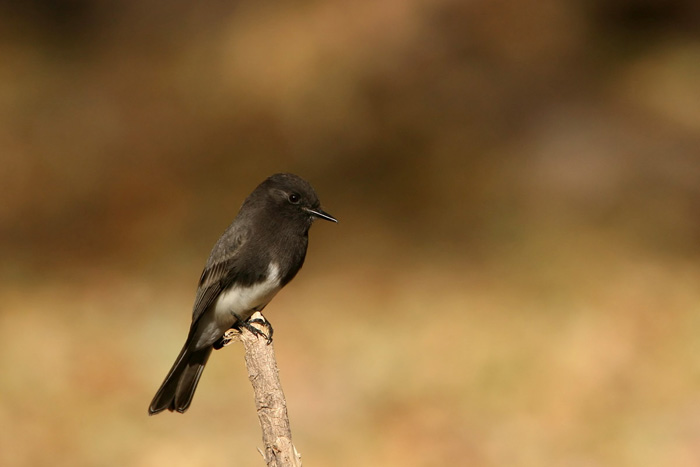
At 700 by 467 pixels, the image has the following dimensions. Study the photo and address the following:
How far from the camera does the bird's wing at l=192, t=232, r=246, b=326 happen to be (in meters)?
5.24

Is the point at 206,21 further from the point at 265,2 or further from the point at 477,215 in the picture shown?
the point at 477,215

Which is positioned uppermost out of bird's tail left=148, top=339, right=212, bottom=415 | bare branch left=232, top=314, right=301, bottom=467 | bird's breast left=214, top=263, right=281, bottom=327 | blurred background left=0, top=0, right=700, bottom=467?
blurred background left=0, top=0, right=700, bottom=467

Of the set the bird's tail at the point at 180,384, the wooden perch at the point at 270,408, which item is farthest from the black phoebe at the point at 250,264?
the wooden perch at the point at 270,408

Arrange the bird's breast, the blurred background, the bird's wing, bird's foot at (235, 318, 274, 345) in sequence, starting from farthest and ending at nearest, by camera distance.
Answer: the blurred background → the bird's wing → the bird's breast → bird's foot at (235, 318, 274, 345)

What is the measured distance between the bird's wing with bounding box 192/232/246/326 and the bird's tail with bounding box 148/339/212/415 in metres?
0.25

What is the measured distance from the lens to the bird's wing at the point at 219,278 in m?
5.24

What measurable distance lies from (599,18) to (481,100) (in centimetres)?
232

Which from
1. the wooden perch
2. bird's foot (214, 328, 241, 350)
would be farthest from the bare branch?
bird's foot (214, 328, 241, 350)

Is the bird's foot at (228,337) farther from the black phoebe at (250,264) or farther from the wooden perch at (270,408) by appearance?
the wooden perch at (270,408)

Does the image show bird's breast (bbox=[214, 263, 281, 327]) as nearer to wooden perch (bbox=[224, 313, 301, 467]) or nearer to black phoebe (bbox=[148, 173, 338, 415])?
black phoebe (bbox=[148, 173, 338, 415])

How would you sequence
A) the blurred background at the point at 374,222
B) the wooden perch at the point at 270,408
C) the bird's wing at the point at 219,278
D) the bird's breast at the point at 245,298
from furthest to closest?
the blurred background at the point at 374,222 < the bird's wing at the point at 219,278 < the bird's breast at the point at 245,298 < the wooden perch at the point at 270,408

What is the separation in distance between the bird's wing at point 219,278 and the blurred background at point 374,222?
2.67 metres

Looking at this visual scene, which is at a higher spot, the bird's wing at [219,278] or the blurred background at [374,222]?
the blurred background at [374,222]

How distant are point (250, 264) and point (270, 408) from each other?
4.76ft
